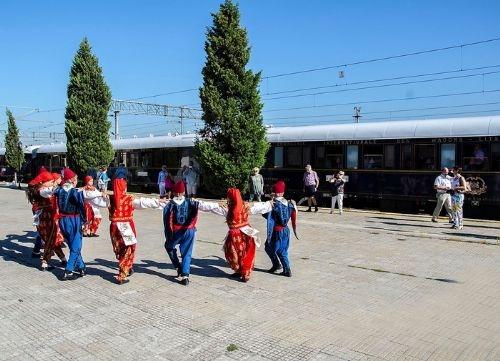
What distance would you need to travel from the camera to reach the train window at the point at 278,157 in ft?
65.6

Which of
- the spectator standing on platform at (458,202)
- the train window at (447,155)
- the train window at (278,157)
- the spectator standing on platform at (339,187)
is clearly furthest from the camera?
the train window at (278,157)

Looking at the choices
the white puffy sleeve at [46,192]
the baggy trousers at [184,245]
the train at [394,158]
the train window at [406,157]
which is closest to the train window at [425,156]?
the train at [394,158]

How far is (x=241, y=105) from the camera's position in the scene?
17.5 m

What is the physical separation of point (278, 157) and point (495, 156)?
315 inches

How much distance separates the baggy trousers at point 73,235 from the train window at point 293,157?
12.4m

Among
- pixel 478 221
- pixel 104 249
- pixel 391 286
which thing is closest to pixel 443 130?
pixel 478 221

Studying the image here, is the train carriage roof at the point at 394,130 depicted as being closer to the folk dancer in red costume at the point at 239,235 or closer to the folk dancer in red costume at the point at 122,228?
the folk dancer in red costume at the point at 239,235

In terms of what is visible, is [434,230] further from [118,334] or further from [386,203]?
[118,334]

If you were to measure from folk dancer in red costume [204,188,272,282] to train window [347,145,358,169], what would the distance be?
35.0 ft

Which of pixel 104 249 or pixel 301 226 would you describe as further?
pixel 301 226

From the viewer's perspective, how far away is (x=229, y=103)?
56.2 ft

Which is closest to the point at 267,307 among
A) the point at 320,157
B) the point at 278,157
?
the point at 320,157

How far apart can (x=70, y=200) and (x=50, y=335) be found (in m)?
3.02

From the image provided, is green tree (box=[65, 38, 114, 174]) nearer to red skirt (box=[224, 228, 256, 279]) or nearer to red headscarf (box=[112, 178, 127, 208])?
red headscarf (box=[112, 178, 127, 208])
